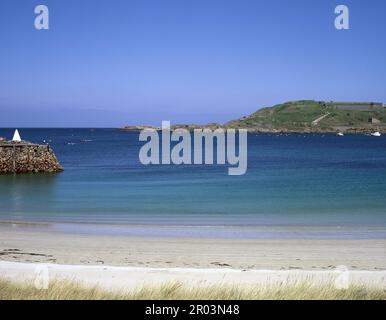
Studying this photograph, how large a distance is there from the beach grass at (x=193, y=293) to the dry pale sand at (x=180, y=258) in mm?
1718

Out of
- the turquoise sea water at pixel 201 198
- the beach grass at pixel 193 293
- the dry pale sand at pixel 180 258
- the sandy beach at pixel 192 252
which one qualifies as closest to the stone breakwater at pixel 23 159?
the turquoise sea water at pixel 201 198

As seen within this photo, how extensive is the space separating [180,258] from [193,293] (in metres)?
6.16

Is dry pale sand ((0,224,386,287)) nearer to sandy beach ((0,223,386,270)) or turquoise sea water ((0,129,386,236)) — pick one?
sandy beach ((0,223,386,270))

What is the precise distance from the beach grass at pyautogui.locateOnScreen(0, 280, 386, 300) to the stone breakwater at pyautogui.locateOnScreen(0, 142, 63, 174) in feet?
130

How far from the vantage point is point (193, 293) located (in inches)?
362

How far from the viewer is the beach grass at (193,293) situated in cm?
880

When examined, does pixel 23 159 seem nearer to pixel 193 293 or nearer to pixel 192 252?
pixel 192 252

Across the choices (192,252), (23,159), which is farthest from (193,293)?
(23,159)

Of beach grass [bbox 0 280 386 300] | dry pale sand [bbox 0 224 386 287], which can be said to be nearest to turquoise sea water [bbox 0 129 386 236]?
dry pale sand [bbox 0 224 386 287]

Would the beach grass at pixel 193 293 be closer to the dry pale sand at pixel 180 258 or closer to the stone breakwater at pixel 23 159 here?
the dry pale sand at pixel 180 258

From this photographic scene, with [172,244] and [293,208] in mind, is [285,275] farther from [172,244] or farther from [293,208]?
[293,208]
